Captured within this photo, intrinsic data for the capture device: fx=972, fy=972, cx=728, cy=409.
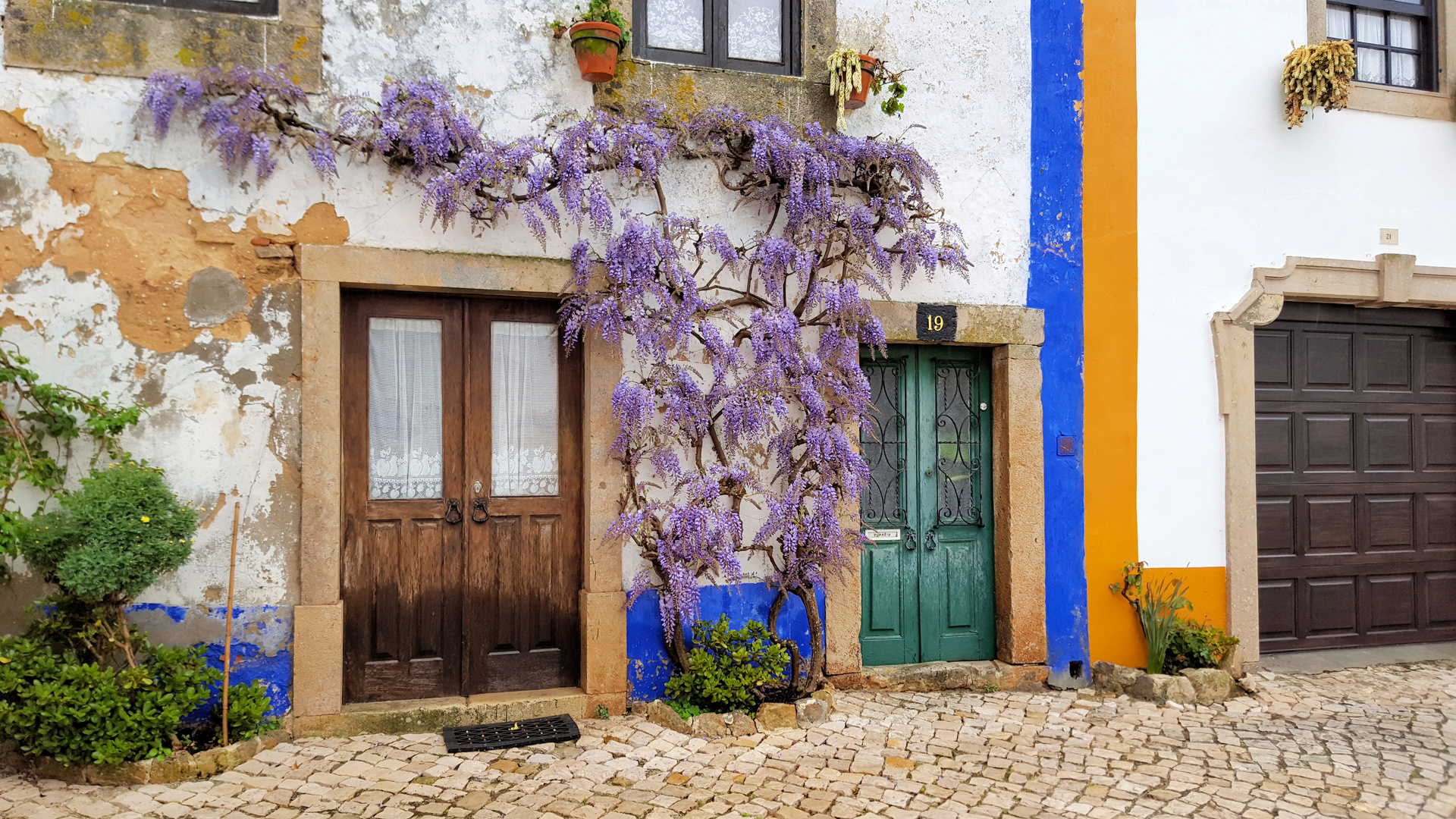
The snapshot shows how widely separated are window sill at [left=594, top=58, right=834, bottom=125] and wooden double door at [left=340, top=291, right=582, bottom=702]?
3.93 feet

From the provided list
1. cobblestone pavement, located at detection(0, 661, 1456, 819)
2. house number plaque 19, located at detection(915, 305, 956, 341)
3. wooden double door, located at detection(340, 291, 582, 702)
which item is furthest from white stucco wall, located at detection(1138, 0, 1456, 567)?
wooden double door, located at detection(340, 291, 582, 702)

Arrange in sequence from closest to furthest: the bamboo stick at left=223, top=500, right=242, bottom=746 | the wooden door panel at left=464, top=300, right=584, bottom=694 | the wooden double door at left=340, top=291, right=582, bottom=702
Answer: the bamboo stick at left=223, top=500, right=242, bottom=746
the wooden double door at left=340, top=291, right=582, bottom=702
the wooden door panel at left=464, top=300, right=584, bottom=694

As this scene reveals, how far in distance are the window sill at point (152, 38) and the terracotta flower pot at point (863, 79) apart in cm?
266

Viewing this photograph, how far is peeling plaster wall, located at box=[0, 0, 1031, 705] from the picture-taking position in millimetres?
4227

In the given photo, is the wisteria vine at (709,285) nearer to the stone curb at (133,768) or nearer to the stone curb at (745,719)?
the stone curb at (745,719)

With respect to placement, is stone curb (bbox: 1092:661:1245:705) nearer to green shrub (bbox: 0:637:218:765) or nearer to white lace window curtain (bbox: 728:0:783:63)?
white lace window curtain (bbox: 728:0:783:63)

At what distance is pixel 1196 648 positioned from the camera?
5.54 m

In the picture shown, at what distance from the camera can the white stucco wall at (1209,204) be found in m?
5.82

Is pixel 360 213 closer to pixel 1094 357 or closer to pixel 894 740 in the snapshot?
pixel 894 740

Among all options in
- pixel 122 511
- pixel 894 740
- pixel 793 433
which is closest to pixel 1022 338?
pixel 793 433

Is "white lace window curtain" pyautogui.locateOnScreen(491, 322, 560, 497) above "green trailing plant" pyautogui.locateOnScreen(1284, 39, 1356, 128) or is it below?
below

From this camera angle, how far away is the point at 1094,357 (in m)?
5.73

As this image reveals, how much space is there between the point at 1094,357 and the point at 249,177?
4.60m

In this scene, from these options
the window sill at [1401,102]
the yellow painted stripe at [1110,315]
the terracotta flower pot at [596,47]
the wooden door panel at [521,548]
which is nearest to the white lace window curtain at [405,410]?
the wooden door panel at [521,548]
